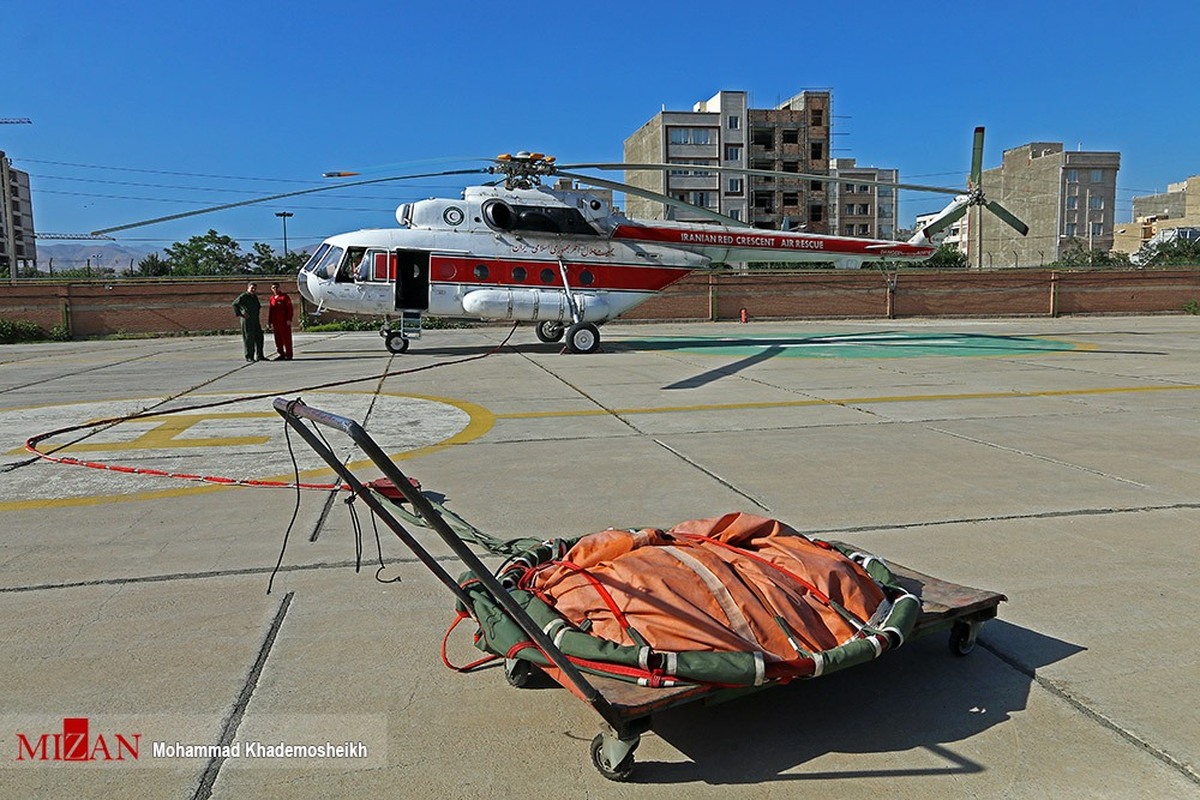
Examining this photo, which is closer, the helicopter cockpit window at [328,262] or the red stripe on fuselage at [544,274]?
the helicopter cockpit window at [328,262]

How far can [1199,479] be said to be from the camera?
682 centimetres

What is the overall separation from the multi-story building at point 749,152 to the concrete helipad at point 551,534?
3221 inches

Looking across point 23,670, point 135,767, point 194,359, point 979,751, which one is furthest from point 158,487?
point 194,359

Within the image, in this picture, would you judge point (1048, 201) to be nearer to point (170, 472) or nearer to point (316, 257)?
point (316, 257)

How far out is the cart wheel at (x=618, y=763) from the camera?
9.32 ft

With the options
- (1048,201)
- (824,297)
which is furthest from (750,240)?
(1048,201)

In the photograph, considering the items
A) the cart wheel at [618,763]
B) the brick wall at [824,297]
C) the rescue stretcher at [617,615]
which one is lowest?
the cart wheel at [618,763]

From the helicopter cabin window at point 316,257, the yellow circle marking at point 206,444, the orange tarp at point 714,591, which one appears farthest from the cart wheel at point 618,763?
the helicopter cabin window at point 316,257

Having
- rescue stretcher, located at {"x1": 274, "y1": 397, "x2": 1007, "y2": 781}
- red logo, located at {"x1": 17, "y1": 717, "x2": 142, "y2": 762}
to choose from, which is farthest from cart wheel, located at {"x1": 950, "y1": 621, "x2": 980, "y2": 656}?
red logo, located at {"x1": 17, "y1": 717, "x2": 142, "y2": 762}

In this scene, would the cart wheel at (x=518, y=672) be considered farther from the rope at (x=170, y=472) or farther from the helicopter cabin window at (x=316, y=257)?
the helicopter cabin window at (x=316, y=257)

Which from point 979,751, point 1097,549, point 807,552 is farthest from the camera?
point 1097,549

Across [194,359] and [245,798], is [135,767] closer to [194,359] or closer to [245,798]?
[245,798]

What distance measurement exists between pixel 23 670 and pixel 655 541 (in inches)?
110

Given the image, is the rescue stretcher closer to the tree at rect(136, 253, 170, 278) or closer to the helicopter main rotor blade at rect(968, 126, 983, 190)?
the helicopter main rotor blade at rect(968, 126, 983, 190)
